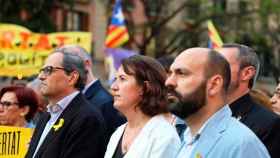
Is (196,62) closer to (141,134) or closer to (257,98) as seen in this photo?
(141,134)

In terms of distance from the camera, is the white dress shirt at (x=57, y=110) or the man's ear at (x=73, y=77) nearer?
the white dress shirt at (x=57, y=110)

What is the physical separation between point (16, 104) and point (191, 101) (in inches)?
137

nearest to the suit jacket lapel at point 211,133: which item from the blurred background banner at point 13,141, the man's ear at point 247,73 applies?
the man's ear at point 247,73

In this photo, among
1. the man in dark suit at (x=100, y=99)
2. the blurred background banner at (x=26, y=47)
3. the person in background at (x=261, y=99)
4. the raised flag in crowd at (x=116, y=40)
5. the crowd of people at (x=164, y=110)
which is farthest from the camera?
the raised flag in crowd at (x=116, y=40)

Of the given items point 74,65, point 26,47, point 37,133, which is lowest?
point 26,47

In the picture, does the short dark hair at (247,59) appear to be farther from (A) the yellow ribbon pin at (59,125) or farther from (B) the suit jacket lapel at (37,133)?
(B) the suit jacket lapel at (37,133)

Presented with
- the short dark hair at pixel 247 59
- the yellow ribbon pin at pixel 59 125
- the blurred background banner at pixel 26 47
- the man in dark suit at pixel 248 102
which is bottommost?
the blurred background banner at pixel 26 47

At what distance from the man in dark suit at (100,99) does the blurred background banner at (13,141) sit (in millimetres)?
668

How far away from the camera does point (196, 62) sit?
4.64 metres

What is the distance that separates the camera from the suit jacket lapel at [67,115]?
20.2 feet

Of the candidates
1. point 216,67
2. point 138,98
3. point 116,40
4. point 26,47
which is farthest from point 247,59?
point 116,40

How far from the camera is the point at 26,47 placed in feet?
50.3

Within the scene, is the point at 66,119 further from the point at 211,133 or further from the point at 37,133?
the point at 211,133

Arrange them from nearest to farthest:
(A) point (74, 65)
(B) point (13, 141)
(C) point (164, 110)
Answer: (C) point (164, 110)
(A) point (74, 65)
(B) point (13, 141)
